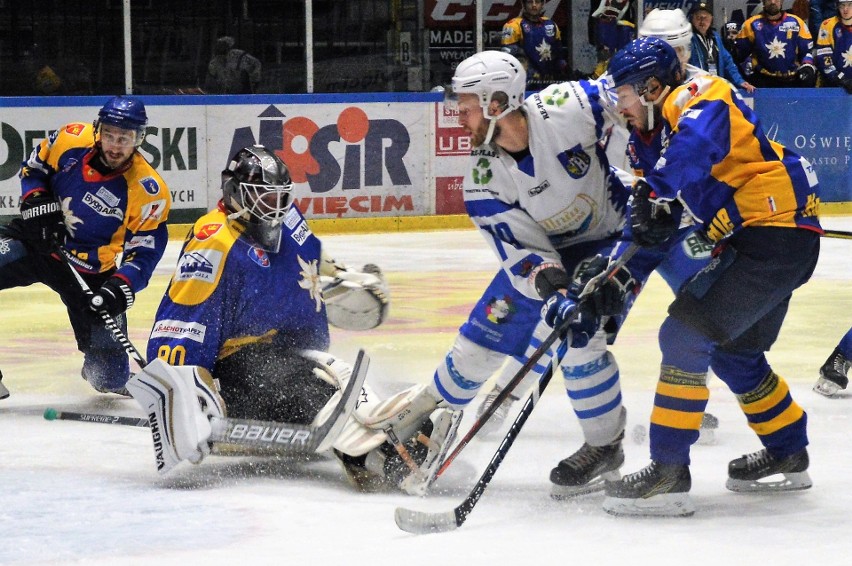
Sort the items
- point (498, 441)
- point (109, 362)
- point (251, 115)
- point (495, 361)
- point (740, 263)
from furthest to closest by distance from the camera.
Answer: point (251, 115), point (109, 362), point (498, 441), point (495, 361), point (740, 263)

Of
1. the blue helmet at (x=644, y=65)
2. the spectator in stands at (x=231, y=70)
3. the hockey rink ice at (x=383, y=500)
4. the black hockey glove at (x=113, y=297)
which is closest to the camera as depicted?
the hockey rink ice at (x=383, y=500)

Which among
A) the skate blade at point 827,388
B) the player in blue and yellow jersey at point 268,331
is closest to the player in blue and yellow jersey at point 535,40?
the skate blade at point 827,388

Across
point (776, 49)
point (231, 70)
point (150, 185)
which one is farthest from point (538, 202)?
point (776, 49)

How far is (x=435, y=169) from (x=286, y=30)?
139 cm

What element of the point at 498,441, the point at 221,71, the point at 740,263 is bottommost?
the point at 498,441

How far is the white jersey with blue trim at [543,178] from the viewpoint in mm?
3395

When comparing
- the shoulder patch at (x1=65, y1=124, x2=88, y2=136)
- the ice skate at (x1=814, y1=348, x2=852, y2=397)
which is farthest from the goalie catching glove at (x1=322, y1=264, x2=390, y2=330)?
the ice skate at (x1=814, y1=348, x2=852, y2=397)

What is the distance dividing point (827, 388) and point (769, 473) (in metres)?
1.24

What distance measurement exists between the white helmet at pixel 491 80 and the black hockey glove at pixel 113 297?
164 centimetres

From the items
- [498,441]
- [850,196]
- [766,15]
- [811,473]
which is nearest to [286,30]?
[766,15]

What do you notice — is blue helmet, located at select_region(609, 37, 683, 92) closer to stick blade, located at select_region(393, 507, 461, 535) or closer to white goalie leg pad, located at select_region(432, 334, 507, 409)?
white goalie leg pad, located at select_region(432, 334, 507, 409)

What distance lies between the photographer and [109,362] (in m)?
4.80

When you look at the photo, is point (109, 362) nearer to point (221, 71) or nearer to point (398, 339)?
point (398, 339)

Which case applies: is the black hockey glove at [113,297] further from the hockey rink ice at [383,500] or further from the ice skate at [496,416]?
the ice skate at [496,416]
